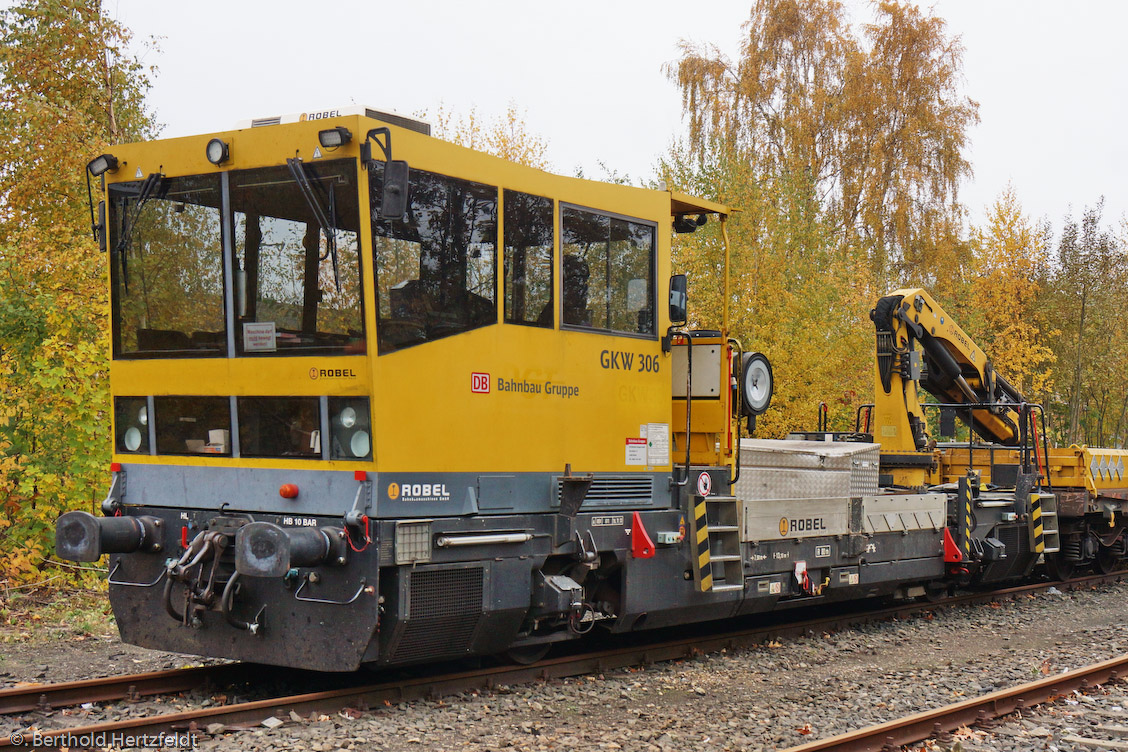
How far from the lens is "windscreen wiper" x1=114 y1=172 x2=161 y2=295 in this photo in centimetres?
709

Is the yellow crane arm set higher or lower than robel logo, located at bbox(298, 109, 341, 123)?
lower

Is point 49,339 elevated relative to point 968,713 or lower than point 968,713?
elevated

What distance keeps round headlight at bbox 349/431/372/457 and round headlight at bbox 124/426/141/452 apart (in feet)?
6.38

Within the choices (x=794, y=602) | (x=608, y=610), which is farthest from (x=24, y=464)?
(x=794, y=602)

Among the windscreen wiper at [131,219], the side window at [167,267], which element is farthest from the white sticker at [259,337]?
the windscreen wiper at [131,219]

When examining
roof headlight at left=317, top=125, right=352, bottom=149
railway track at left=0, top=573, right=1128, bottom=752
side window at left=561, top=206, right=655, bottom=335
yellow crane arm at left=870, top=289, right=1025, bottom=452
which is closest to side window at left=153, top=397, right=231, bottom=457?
railway track at left=0, top=573, right=1128, bottom=752

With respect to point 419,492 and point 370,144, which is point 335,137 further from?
point 419,492

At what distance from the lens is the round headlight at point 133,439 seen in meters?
7.33

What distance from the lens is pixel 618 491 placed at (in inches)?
313

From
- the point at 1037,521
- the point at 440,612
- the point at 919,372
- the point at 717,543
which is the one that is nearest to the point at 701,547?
the point at 717,543

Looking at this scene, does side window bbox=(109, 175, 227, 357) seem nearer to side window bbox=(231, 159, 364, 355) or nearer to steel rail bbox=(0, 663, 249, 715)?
side window bbox=(231, 159, 364, 355)

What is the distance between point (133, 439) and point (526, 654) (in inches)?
126

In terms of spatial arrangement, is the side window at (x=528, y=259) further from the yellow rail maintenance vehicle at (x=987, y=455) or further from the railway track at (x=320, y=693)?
the yellow rail maintenance vehicle at (x=987, y=455)

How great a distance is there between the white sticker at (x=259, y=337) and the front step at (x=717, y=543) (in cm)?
362
